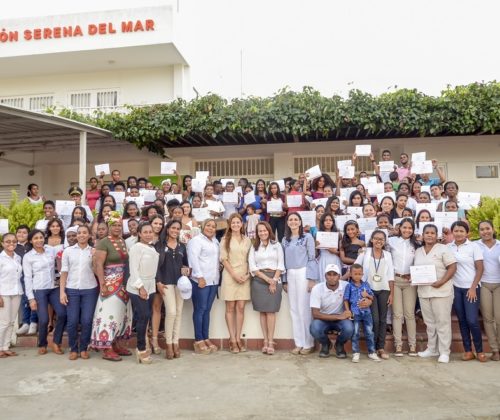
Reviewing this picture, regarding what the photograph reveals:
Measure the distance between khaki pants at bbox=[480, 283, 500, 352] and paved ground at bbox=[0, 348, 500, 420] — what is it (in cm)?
37

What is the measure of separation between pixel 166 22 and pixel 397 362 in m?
11.7

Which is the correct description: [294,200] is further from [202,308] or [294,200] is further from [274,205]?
[202,308]

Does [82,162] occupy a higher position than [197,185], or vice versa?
[82,162]

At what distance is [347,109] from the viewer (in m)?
10.2

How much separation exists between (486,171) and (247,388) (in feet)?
33.3

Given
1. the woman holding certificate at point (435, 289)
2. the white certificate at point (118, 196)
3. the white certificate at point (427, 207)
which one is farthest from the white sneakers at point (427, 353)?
the white certificate at point (118, 196)

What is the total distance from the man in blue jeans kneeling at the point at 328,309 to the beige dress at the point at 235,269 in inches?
35.6

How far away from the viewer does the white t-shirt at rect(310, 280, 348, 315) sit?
561 cm

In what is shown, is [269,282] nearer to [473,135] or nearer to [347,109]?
[347,109]

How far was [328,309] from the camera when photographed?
18.4 ft

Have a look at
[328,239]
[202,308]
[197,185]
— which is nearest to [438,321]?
[328,239]

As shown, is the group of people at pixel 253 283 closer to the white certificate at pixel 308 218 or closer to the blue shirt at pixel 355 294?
the blue shirt at pixel 355 294

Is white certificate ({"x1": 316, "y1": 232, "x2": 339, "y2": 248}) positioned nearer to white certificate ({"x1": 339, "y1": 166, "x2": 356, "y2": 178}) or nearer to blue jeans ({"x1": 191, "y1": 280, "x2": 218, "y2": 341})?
blue jeans ({"x1": 191, "y1": 280, "x2": 218, "y2": 341})

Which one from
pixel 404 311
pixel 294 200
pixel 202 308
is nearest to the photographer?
pixel 404 311
